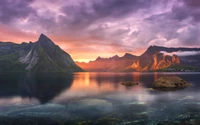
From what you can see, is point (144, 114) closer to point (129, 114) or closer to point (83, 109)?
point (129, 114)

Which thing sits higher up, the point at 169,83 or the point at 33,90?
the point at 169,83

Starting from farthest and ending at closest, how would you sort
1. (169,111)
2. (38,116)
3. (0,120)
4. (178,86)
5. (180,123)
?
(178,86), (169,111), (38,116), (0,120), (180,123)

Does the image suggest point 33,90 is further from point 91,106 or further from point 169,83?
point 169,83

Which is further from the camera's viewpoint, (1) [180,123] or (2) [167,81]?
(2) [167,81]

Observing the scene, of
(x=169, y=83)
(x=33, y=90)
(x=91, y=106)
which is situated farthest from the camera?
(x=169, y=83)

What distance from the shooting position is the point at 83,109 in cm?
4366

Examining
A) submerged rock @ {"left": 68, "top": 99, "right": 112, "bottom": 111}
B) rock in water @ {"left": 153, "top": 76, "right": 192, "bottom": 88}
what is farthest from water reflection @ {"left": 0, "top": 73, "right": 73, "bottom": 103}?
rock in water @ {"left": 153, "top": 76, "right": 192, "bottom": 88}

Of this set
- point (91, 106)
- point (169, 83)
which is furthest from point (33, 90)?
point (169, 83)

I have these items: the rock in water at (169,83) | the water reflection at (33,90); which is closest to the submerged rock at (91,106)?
the water reflection at (33,90)

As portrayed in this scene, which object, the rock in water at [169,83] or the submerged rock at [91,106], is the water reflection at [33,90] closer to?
the submerged rock at [91,106]

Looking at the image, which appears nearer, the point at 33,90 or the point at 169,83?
the point at 33,90

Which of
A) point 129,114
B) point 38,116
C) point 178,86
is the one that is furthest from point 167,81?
point 38,116

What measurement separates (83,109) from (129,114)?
1207cm

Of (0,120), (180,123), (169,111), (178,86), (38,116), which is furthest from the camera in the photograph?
(178,86)
